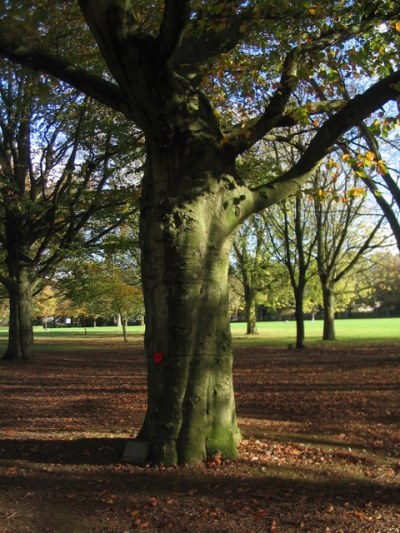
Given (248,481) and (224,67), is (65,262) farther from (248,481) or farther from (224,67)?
(248,481)

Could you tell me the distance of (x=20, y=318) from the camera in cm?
1927

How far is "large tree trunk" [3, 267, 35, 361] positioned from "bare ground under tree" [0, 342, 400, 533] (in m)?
8.90

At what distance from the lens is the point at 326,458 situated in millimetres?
6004

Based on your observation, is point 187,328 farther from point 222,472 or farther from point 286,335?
point 286,335

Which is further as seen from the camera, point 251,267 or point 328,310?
point 251,267

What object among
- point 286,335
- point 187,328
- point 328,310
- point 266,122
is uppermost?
point 266,122

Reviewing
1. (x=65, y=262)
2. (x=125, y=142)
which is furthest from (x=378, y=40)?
(x=65, y=262)

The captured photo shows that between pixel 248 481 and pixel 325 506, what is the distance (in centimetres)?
83

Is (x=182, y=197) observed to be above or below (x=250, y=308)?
above

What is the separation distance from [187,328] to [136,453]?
1405mm

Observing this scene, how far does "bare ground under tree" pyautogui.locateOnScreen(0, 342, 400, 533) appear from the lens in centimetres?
427

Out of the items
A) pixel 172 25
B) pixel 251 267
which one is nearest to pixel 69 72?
pixel 172 25

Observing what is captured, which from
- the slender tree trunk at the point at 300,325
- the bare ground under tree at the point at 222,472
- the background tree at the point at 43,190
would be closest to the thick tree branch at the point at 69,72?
the bare ground under tree at the point at 222,472

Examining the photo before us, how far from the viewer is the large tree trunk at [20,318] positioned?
1925cm
